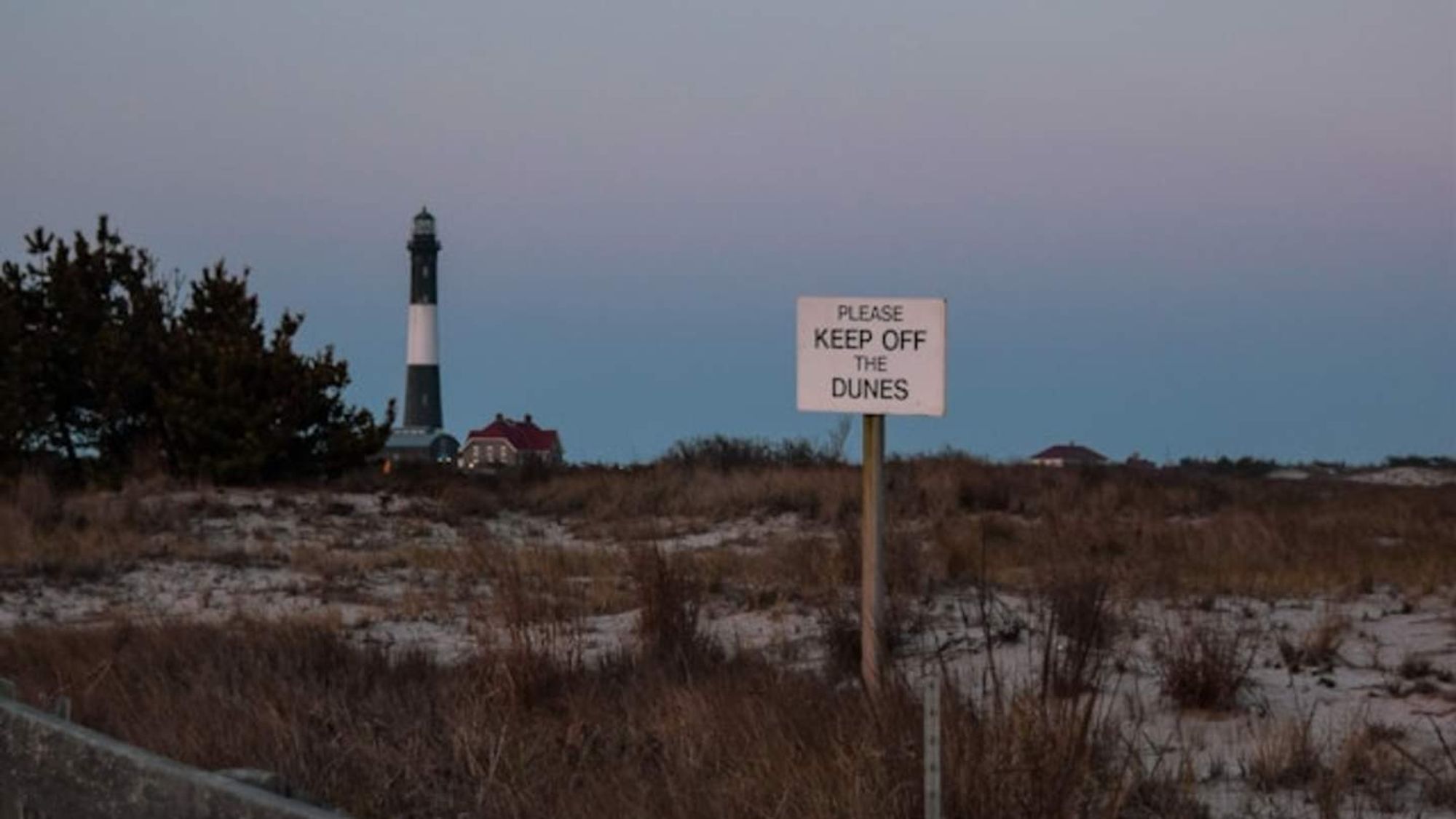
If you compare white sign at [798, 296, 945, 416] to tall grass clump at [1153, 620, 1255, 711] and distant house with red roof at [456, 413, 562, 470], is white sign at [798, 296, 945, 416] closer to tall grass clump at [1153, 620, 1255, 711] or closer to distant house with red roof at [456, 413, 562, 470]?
tall grass clump at [1153, 620, 1255, 711]

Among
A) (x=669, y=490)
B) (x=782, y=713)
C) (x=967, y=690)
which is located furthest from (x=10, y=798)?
(x=669, y=490)

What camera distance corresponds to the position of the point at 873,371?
8.95 meters

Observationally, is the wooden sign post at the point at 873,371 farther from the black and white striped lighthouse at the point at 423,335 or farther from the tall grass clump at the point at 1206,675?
the black and white striped lighthouse at the point at 423,335

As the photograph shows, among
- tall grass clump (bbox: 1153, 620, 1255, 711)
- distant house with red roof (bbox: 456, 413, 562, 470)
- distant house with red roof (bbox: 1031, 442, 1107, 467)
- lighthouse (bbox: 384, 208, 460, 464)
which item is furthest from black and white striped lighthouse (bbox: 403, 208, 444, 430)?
tall grass clump (bbox: 1153, 620, 1255, 711)

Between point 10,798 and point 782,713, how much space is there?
303 centimetres

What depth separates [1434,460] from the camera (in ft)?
147

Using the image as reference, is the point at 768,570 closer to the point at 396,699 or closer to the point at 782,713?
the point at 396,699

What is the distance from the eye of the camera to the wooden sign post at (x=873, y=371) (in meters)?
8.79

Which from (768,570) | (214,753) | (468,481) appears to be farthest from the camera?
(468,481)

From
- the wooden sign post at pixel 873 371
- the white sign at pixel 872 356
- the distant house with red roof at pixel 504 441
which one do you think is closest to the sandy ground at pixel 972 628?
the wooden sign post at pixel 873 371

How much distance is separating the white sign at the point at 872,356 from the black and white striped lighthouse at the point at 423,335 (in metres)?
60.3

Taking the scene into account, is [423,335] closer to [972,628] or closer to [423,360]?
[423,360]

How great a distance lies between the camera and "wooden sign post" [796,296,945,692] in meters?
8.79

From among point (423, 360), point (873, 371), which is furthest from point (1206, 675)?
point (423, 360)
